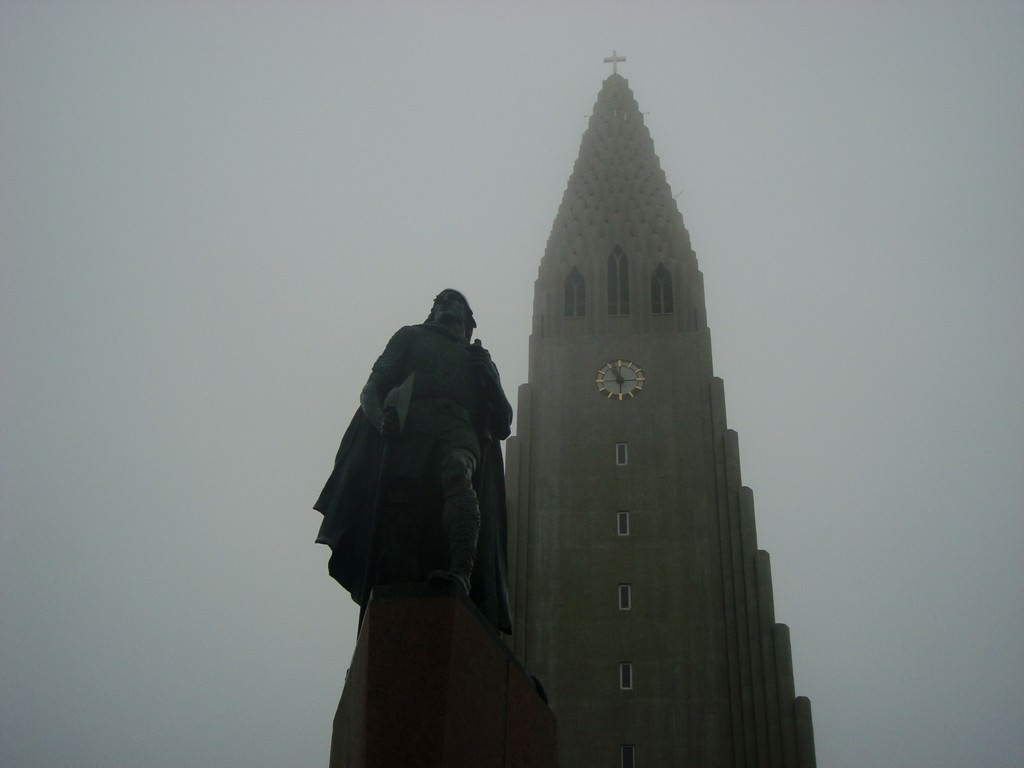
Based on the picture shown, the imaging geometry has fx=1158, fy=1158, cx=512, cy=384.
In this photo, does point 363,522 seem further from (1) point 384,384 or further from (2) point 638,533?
(2) point 638,533

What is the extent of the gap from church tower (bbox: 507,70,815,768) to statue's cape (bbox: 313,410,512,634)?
89.1 ft

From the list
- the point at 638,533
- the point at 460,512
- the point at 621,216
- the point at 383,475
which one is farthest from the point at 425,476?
the point at 621,216

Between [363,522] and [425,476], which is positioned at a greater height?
[425,476]

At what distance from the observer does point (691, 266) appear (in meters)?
45.7

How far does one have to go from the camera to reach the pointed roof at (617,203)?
153 feet

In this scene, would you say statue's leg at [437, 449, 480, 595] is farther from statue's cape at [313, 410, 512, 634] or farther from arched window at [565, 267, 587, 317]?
arched window at [565, 267, 587, 317]

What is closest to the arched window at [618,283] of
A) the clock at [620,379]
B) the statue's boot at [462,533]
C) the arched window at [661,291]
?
the arched window at [661,291]

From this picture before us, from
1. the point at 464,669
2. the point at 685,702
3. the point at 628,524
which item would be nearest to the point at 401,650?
the point at 464,669

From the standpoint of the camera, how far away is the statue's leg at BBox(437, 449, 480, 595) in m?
7.65

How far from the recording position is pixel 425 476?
8109 mm

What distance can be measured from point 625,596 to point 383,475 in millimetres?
29914

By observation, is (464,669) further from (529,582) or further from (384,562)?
(529,582)

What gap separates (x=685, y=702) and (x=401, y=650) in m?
29.7

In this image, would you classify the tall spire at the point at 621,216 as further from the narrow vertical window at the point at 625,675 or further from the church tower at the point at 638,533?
the narrow vertical window at the point at 625,675
